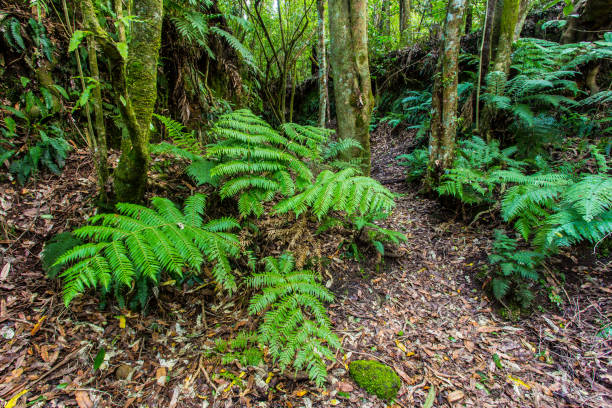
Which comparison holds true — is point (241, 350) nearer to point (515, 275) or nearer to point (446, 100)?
point (515, 275)

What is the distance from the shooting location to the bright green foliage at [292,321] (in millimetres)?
1733

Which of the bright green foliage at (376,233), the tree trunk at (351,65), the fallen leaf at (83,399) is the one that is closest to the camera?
the fallen leaf at (83,399)

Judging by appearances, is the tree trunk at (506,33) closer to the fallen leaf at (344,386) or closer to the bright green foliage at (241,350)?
the fallen leaf at (344,386)

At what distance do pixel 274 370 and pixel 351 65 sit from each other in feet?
11.3

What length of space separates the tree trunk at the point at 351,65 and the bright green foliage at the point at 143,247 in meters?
2.21

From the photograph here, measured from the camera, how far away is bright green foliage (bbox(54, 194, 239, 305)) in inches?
60.6

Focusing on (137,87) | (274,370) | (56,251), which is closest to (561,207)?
(274,370)

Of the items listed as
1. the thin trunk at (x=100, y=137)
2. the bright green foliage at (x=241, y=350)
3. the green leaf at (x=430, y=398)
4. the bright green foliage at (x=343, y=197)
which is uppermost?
the thin trunk at (x=100, y=137)

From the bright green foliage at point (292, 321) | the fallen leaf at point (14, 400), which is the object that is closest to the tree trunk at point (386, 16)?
the bright green foliage at point (292, 321)

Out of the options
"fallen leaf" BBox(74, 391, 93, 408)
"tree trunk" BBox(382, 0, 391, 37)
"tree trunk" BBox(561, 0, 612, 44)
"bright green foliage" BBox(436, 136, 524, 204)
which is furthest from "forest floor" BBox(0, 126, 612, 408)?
"tree trunk" BBox(382, 0, 391, 37)

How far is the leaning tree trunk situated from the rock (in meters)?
4.02

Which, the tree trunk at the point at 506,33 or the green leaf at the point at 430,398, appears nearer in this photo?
the green leaf at the point at 430,398

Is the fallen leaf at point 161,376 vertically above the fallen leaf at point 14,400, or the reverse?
the fallen leaf at point 14,400

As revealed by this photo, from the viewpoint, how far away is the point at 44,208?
2.56 metres
